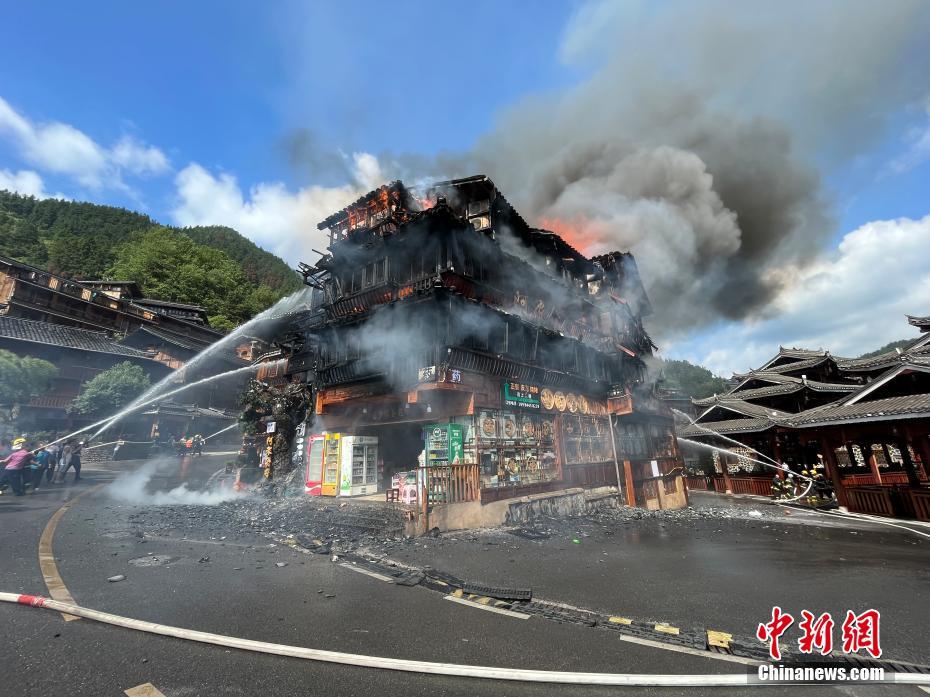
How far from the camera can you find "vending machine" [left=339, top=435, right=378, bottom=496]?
15.6 metres

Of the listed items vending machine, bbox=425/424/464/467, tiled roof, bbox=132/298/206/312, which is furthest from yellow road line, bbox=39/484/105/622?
tiled roof, bbox=132/298/206/312

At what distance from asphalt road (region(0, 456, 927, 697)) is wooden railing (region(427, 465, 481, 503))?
195 centimetres

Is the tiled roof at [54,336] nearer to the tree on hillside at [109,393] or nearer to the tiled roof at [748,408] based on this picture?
the tree on hillside at [109,393]

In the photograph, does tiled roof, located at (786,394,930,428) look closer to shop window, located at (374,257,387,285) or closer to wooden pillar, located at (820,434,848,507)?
wooden pillar, located at (820,434,848,507)

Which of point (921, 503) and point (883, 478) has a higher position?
point (883, 478)

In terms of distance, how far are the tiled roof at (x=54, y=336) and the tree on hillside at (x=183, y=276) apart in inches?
883

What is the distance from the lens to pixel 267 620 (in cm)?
483

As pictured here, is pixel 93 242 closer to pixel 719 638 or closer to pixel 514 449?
pixel 514 449

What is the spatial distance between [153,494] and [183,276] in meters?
54.8

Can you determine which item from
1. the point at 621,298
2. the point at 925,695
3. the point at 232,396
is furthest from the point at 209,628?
the point at 232,396

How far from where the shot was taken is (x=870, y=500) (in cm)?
1698

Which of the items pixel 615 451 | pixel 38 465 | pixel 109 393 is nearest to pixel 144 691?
pixel 38 465

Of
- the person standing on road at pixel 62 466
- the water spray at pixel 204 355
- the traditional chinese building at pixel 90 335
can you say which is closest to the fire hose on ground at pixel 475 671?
the person standing on road at pixel 62 466

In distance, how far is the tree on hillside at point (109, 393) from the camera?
28156 mm
